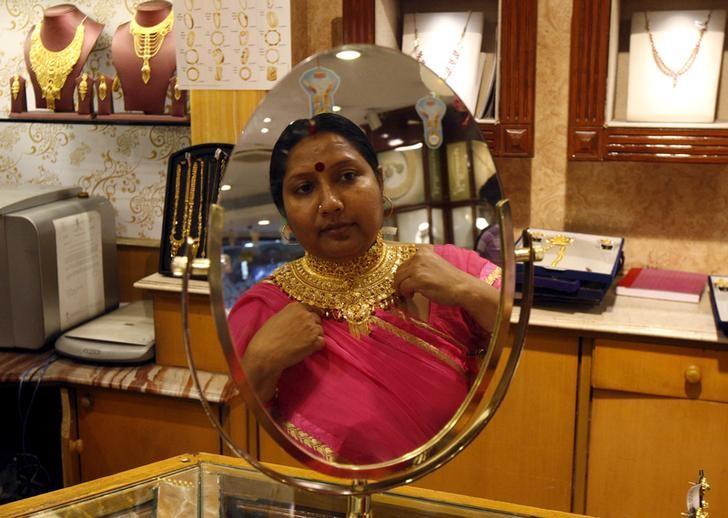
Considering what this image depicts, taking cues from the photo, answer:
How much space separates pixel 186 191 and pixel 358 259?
131 centimetres

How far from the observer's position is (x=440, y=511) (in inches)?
39.9

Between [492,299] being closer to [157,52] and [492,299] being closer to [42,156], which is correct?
[157,52]

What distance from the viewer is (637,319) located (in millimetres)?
1865

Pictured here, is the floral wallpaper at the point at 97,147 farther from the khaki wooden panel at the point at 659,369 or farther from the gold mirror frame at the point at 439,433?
the gold mirror frame at the point at 439,433

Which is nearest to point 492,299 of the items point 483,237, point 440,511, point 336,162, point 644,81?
point 483,237

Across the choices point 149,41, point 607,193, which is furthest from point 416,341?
point 149,41

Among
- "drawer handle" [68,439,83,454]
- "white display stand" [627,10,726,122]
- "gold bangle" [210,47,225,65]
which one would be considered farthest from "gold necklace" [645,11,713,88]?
"drawer handle" [68,439,83,454]

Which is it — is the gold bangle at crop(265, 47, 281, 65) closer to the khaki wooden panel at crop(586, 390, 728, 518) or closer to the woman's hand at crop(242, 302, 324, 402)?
the khaki wooden panel at crop(586, 390, 728, 518)

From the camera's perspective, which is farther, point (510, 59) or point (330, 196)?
point (510, 59)

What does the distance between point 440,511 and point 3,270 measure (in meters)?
1.54

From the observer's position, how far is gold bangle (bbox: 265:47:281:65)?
1.79 m

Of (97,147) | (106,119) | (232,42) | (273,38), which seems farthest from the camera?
(97,147)

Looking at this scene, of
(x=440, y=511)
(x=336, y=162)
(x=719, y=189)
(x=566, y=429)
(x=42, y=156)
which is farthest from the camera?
(x=42, y=156)

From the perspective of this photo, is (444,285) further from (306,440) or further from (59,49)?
(59,49)
